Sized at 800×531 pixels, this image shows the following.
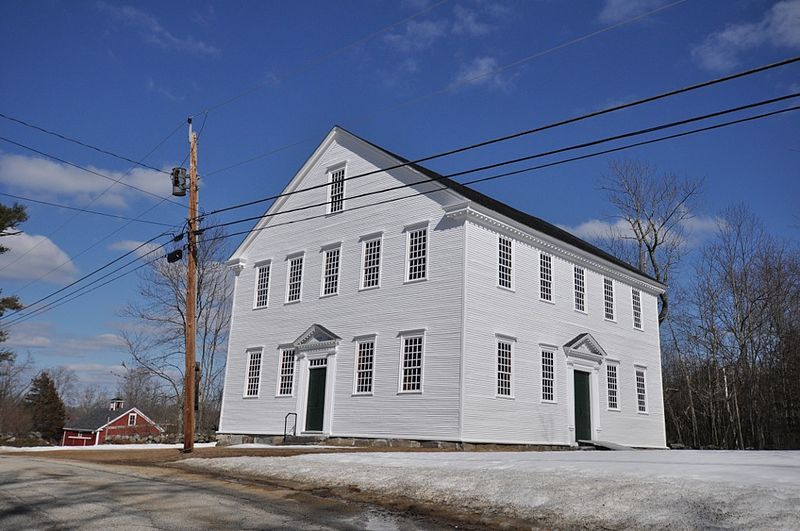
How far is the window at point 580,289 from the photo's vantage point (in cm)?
2633

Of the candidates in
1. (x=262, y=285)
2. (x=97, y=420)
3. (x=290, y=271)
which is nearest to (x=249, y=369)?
(x=262, y=285)

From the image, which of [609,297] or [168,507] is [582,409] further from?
[168,507]

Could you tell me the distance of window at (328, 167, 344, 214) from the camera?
86.3 ft

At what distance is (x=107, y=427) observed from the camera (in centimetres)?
6788

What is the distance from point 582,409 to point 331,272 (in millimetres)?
10802

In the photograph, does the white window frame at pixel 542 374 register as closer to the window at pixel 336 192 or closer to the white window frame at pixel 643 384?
the white window frame at pixel 643 384

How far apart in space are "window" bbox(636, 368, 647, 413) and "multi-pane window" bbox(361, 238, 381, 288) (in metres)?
13.0

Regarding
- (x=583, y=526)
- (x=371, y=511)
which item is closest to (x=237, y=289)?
(x=371, y=511)

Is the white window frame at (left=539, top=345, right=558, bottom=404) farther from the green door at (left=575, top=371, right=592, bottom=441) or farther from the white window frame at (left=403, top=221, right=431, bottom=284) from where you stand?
the white window frame at (left=403, top=221, right=431, bottom=284)

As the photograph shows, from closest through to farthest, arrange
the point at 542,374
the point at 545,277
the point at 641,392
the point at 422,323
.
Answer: the point at 422,323 → the point at 542,374 → the point at 545,277 → the point at 641,392

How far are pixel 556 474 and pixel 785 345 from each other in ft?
107

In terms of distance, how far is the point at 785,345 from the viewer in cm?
3750

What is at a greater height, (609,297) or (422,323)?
(609,297)

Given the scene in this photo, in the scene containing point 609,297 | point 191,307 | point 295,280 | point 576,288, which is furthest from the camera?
point 609,297
